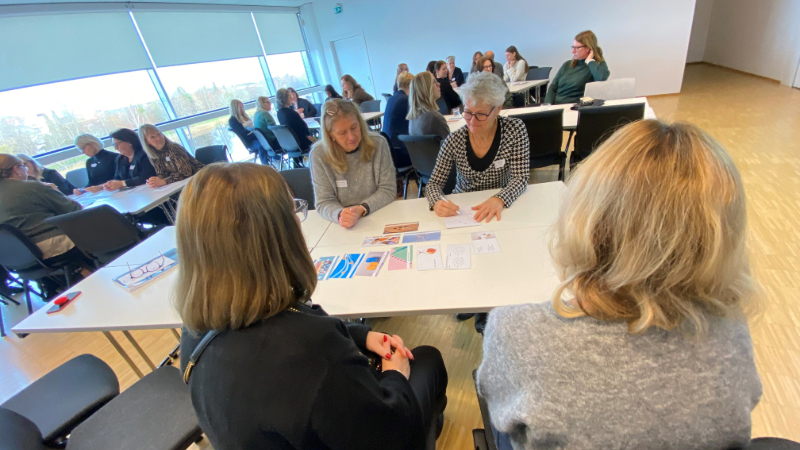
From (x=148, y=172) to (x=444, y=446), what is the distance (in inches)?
155

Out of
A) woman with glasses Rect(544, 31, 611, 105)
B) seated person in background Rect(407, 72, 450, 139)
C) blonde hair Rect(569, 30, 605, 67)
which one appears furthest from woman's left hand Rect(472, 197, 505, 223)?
blonde hair Rect(569, 30, 605, 67)

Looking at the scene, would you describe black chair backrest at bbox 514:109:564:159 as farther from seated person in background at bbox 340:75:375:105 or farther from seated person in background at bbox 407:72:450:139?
seated person in background at bbox 340:75:375:105

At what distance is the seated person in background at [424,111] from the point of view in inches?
116

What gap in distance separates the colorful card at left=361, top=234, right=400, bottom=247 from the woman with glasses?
322cm

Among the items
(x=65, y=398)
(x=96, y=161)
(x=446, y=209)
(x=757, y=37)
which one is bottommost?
(x=65, y=398)

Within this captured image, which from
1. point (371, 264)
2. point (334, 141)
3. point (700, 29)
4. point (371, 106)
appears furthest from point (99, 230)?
point (700, 29)

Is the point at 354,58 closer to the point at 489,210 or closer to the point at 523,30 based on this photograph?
the point at 523,30

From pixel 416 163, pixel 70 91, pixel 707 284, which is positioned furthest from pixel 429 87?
pixel 70 91

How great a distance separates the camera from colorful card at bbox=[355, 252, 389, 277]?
4.47ft

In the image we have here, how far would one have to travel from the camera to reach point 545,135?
2697mm

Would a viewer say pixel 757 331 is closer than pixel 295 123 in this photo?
Yes

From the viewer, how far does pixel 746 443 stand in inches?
21.2

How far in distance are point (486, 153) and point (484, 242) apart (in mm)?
732

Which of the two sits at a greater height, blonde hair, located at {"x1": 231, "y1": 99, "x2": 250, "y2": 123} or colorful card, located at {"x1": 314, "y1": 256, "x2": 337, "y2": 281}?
blonde hair, located at {"x1": 231, "y1": 99, "x2": 250, "y2": 123}
